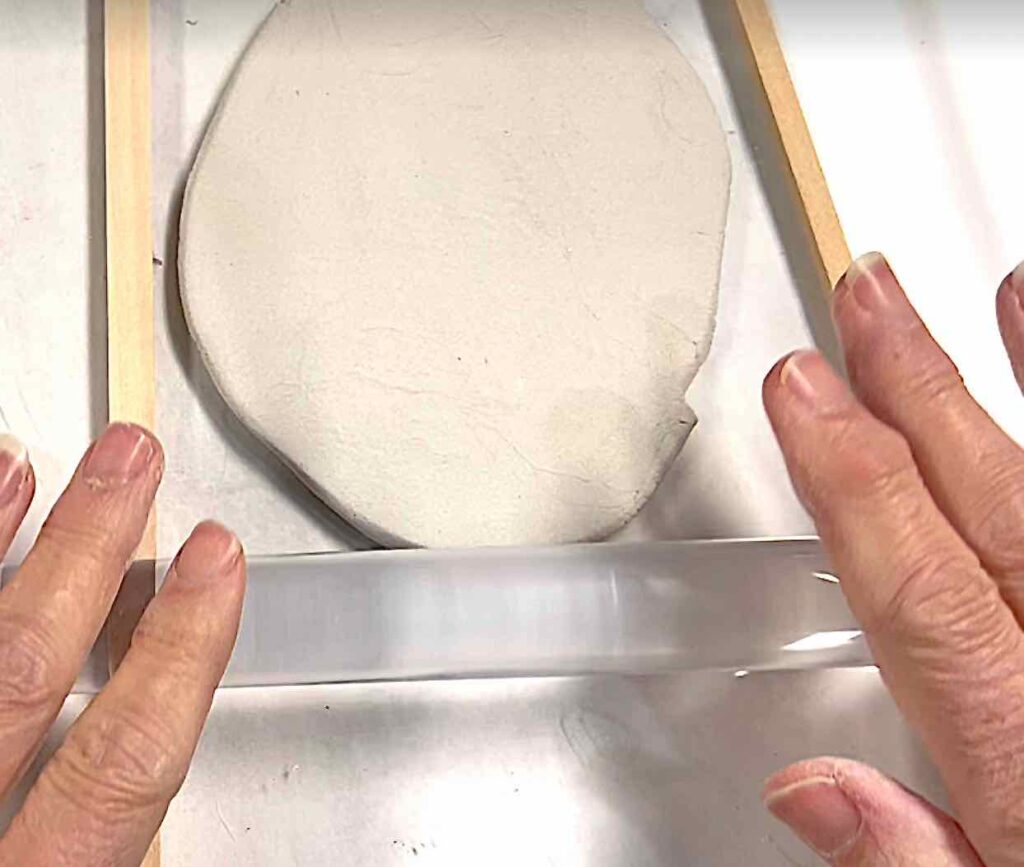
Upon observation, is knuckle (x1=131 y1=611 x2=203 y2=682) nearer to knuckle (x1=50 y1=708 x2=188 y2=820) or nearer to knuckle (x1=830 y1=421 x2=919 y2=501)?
knuckle (x1=50 y1=708 x2=188 y2=820)

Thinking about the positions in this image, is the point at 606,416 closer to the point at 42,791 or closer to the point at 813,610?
the point at 813,610

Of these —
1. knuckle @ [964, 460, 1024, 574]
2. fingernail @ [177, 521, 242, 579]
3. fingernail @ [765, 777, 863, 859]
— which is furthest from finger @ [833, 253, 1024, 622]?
fingernail @ [177, 521, 242, 579]

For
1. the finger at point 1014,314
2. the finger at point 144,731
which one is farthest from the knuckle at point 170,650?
the finger at point 1014,314

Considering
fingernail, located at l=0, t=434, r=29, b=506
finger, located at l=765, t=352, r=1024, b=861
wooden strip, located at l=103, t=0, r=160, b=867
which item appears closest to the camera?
finger, located at l=765, t=352, r=1024, b=861

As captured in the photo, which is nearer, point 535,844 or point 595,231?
point 535,844

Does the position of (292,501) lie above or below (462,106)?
below

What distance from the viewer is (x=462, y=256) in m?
0.70

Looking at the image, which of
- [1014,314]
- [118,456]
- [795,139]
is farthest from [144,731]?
[795,139]

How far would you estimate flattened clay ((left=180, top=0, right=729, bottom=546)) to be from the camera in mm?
652

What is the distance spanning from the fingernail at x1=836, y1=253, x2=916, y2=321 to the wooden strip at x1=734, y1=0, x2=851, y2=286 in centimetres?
18

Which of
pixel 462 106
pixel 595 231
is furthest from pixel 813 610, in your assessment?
pixel 462 106

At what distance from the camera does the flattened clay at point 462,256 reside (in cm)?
65

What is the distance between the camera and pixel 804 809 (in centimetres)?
44

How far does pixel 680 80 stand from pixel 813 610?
13.8 inches
